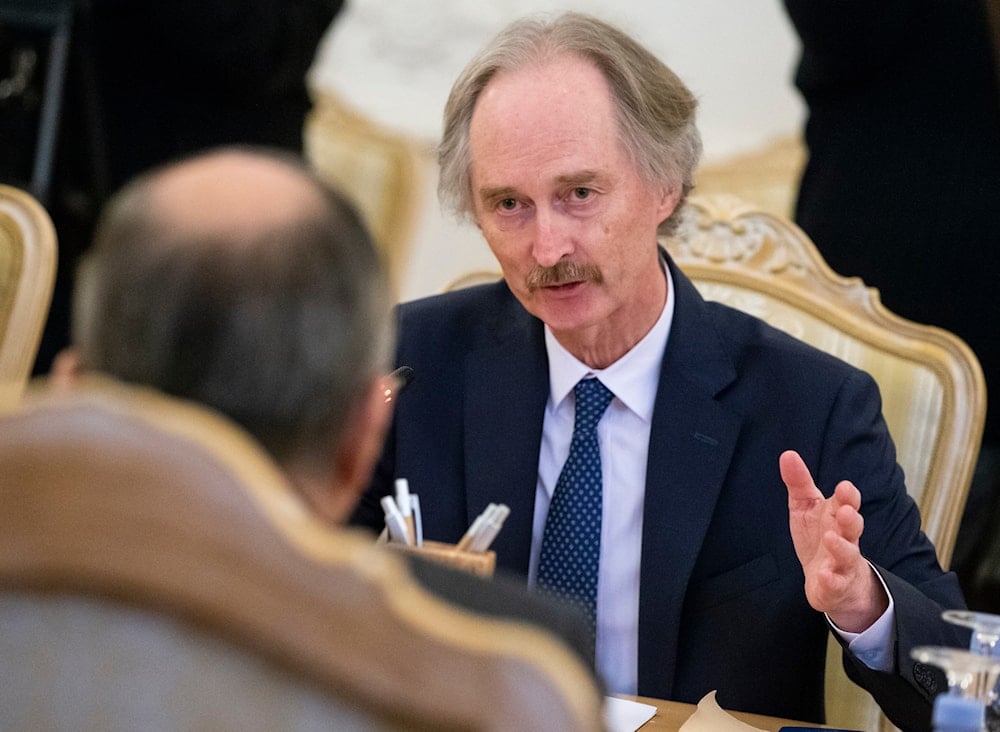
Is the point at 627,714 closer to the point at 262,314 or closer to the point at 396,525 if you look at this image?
the point at 396,525

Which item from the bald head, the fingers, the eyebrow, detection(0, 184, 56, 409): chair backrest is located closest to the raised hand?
the fingers

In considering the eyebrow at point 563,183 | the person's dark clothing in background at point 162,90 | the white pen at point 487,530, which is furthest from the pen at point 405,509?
the person's dark clothing in background at point 162,90

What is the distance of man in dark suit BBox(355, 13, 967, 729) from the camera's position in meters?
1.93

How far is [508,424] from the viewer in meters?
2.10

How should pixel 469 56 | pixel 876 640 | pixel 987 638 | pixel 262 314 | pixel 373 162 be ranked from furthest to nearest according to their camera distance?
pixel 373 162 → pixel 469 56 → pixel 876 640 → pixel 987 638 → pixel 262 314

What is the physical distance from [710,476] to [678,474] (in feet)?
0.16

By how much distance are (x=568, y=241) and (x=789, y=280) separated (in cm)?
51

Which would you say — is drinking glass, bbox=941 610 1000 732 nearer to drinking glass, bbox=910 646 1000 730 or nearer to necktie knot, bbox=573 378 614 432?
drinking glass, bbox=910 646 1000 730

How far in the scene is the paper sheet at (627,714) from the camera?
152 cm

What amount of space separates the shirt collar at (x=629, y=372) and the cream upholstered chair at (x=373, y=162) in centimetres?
183

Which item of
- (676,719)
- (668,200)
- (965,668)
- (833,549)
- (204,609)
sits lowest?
(676,719)

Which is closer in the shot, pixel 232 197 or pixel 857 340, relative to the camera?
pixel 232 197

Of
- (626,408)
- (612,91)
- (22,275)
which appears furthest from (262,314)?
(22,275)

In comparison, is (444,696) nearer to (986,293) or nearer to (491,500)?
(491,500)
